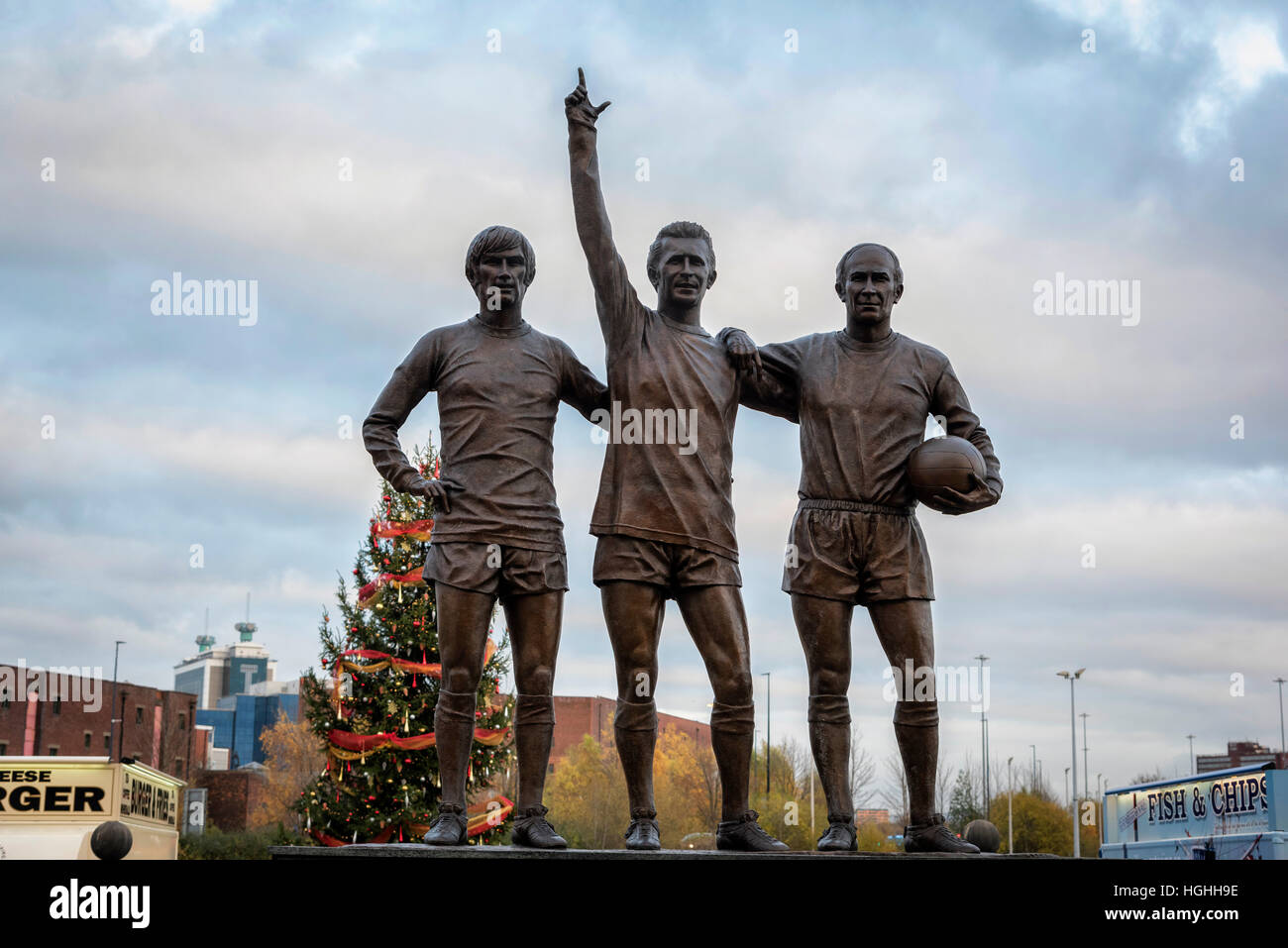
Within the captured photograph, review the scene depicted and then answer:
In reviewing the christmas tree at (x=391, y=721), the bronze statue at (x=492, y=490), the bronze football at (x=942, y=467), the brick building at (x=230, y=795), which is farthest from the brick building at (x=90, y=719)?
the bronze football at (x=942, y=467)

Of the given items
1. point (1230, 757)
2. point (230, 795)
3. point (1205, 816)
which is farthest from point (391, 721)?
point (1230, 757)

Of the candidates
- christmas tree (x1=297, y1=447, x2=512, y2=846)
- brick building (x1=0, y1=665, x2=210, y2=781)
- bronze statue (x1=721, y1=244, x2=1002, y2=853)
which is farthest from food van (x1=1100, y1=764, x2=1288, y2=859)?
brick building (x1=0, y1=665, x2=210, y2=781)

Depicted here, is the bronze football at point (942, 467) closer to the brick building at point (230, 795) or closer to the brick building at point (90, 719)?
the brick building at point (90, 719)

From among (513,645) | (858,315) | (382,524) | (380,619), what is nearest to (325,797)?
(380,619)

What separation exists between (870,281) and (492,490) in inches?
97.9

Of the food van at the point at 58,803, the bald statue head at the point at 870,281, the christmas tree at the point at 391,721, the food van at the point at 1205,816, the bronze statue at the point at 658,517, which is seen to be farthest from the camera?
the food van at the point at 1205,816

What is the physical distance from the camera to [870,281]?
25.3ft

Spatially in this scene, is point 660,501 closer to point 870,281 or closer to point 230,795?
point 870,281

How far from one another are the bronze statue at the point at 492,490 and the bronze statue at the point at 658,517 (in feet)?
1.19

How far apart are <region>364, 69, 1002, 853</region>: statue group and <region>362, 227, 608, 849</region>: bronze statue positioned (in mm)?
12

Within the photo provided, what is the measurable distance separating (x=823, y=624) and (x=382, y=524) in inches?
448

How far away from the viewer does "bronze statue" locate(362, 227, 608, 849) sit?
7219 mm

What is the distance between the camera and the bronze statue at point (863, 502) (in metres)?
7.39
